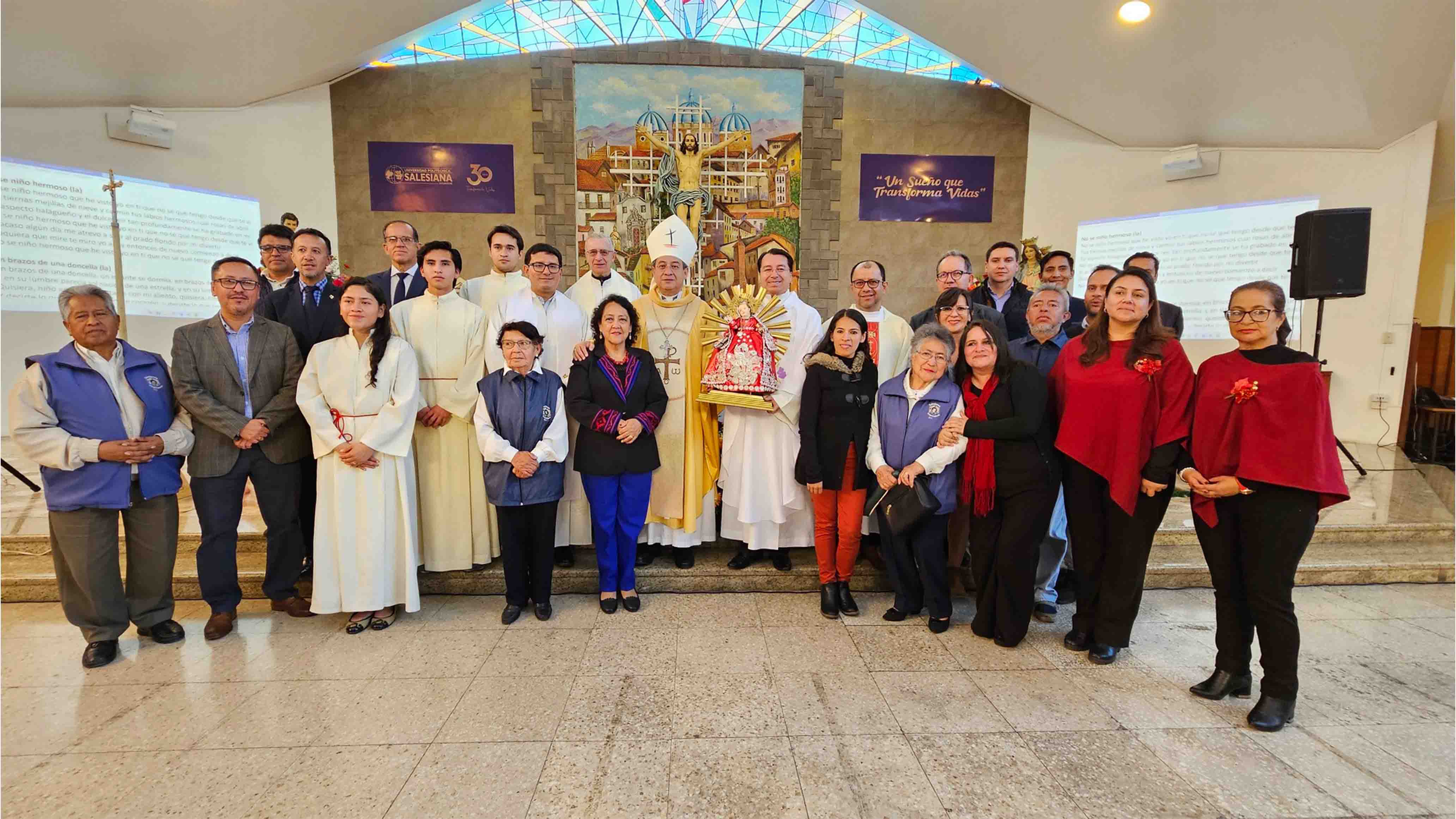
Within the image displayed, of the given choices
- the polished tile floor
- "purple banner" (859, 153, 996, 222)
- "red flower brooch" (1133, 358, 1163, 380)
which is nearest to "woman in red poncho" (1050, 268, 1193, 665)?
"red flower brooch" (1133, 358, 1163, 380)

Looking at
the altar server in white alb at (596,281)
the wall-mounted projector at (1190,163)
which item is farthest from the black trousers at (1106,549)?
the wall-mounted projector at (1190,163)

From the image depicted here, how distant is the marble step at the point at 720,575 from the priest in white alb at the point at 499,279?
1.42 meters

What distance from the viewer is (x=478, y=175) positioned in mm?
9812

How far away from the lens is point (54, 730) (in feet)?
7.28

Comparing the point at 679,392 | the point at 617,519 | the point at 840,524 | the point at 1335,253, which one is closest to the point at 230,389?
the point at 617,519

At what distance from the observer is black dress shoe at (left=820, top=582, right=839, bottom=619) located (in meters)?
3.17

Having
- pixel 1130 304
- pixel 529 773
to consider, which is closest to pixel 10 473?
pixel 529 773

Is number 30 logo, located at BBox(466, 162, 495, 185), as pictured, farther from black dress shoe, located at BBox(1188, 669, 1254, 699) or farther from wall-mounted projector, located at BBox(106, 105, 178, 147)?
black dress shoe, located at BBox(1188, 669, 1254, 699)

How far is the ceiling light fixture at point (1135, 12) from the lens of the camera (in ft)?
22.5

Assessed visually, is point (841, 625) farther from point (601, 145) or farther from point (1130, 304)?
point (601, 145)

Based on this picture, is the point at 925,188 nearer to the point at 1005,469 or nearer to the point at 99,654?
the point at 1005,469

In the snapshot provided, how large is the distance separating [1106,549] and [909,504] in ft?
2.94

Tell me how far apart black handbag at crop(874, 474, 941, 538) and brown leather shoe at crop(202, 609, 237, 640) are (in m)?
3.39

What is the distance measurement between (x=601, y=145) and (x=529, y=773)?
9.79 m
